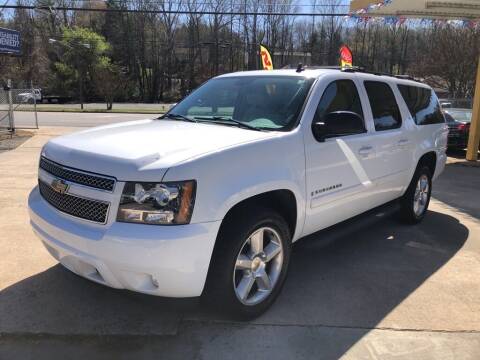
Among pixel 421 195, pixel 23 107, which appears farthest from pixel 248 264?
pixel 23 107

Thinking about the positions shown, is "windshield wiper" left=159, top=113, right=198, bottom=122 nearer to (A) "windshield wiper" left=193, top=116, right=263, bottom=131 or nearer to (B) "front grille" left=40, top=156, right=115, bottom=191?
(A) "windshield wiper" left=193, top=116, right=263, bottom=131

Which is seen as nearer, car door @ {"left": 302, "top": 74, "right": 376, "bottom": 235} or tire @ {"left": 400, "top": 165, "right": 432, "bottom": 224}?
car door @ {"left": 302, "top": 74, "right": 376, "bottom": 235}

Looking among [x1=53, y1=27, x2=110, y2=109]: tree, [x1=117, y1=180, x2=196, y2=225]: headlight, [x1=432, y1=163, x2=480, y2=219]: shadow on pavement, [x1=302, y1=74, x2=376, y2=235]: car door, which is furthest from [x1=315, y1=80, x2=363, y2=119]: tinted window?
[x1=53, y1=27, x2=110, y2=109]: tree

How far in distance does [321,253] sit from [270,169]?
1928 millimetres

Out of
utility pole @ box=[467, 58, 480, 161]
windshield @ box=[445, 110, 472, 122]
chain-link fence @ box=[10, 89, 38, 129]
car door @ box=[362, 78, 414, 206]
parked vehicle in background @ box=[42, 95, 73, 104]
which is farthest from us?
parked vehicle in background @ box=[42, 95, 73, 104]

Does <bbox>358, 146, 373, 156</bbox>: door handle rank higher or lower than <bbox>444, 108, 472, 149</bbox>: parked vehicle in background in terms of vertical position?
higher

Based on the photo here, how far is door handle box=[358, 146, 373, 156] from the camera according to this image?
438 cm

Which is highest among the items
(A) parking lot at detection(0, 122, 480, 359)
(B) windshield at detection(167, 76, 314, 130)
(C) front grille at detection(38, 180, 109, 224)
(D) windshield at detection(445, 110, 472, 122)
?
(B) windshield at detection(167, 76, 314, 130)

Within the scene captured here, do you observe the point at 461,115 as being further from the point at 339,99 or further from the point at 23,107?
the point at 23,107

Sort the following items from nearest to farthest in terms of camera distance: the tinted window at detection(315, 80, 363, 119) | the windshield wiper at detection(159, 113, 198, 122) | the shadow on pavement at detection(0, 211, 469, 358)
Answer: the shadow on pavement at detection(0, 211, 469, 358), the tinted window at detection(315, 80, 363, 119), the windshield wiper at detection(159, 113, 198, 122)

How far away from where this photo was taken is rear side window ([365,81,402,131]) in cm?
475

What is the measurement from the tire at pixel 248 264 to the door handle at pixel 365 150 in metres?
1.24

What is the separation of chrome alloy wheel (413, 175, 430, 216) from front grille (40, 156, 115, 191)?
421 centimetres

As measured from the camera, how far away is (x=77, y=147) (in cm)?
327
